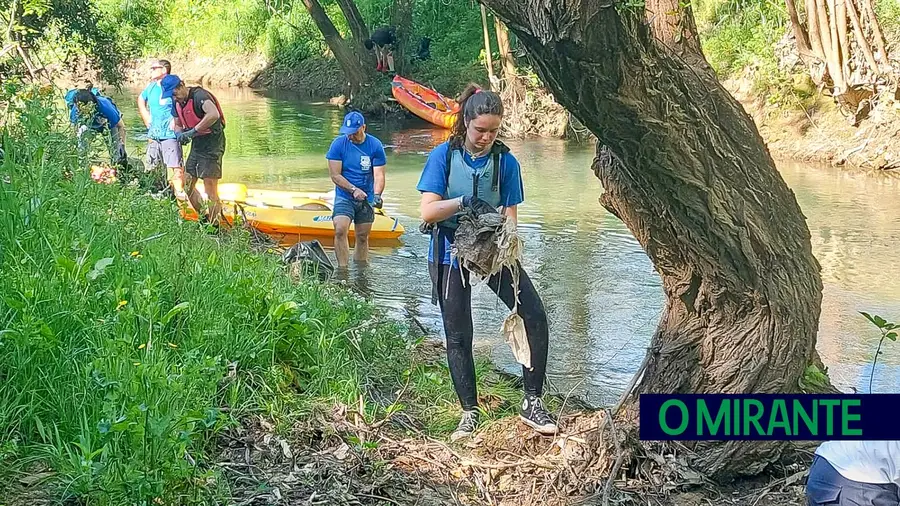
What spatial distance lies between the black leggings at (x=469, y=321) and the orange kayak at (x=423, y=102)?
18129mm

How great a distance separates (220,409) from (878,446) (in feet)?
8.69

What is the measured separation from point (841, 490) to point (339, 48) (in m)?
24.1

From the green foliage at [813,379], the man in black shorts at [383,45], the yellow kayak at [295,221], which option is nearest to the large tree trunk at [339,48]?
the man in black shorts at [383,45]

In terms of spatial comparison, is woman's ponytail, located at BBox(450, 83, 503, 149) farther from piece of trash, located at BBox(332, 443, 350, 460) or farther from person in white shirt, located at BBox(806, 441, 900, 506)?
person in white shirt, located at BBox(806, 441, 900, 506)

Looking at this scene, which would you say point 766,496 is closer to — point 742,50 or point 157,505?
point 157,505

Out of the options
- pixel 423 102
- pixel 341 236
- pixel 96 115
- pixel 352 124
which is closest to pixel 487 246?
pixel 352 124

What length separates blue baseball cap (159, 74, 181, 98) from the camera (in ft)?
31.6

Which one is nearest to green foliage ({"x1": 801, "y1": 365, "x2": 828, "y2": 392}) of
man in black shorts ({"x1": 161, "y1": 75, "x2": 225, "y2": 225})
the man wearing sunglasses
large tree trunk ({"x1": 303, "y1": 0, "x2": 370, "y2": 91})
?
man in black shorts ({"x1": 161, "y1": 75, "x2": 225, "y2": 225})

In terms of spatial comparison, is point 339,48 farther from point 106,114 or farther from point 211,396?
point 211,396

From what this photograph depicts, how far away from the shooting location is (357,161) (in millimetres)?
8469

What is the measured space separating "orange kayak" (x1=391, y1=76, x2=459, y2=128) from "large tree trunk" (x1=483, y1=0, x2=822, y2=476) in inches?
726

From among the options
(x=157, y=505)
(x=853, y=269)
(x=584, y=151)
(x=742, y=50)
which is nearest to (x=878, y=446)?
(x=157, y=505)

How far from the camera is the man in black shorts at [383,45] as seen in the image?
85.0ft

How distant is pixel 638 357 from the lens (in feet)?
22.0
